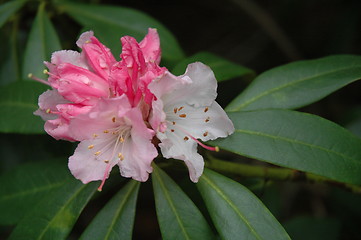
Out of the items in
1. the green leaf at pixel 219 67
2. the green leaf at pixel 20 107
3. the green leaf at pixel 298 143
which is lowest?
the green leaf at pixel 20 107

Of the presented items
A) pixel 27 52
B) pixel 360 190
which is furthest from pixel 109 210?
pixel 360 190

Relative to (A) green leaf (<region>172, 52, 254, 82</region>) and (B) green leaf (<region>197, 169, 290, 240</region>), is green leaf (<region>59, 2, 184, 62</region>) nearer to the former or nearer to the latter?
(A) green leaf (<region>172, 52, 254, 82</region>)

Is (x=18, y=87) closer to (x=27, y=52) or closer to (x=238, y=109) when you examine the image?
(x=27, y=52)

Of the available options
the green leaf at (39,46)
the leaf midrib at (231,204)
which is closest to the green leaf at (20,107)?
the green leaf at (39,46)

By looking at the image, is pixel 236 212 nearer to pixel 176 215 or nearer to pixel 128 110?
pixel 176 215

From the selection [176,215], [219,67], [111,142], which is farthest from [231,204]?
[219,67]

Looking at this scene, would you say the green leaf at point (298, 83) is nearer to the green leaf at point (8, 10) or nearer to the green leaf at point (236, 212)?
the green leaf at point (236, 212)
